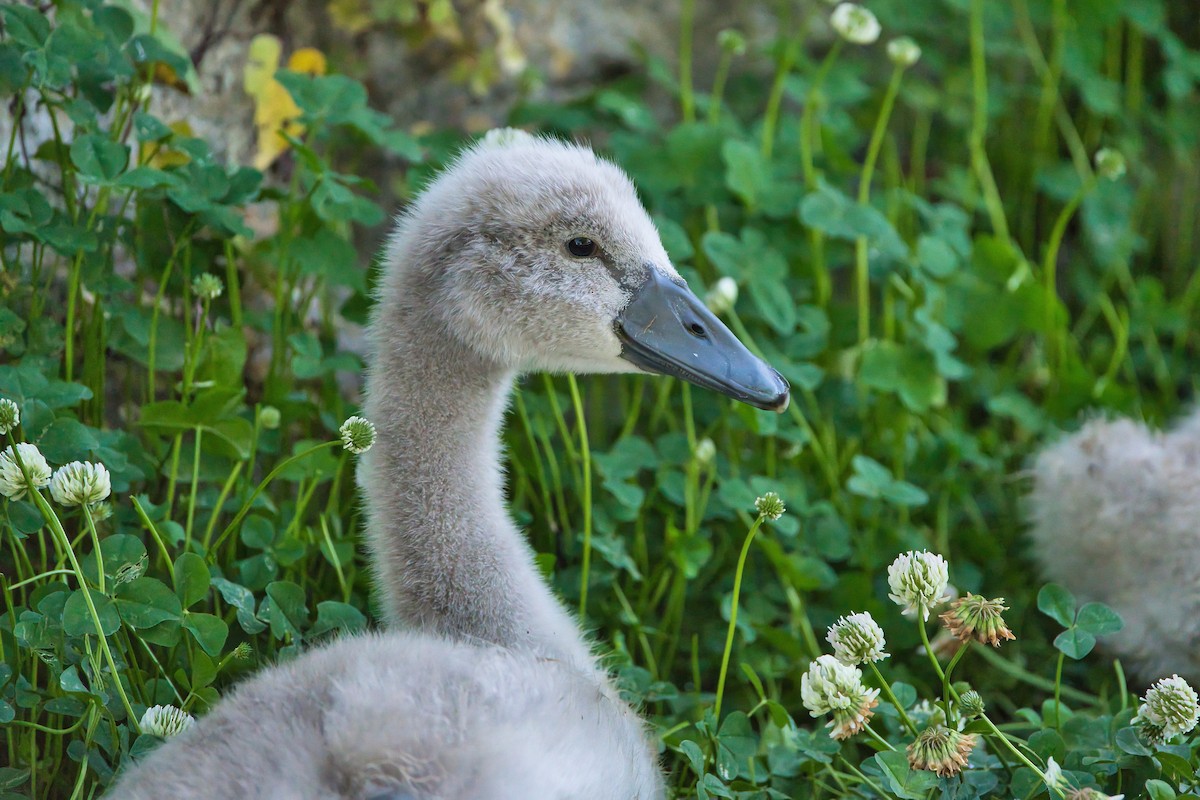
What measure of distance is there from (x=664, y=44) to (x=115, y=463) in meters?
2.15

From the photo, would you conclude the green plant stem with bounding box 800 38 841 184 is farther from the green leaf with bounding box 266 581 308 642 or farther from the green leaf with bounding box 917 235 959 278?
the green leaf with bounding box 266 581 308 642

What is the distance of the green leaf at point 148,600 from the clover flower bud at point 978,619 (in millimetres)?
1148

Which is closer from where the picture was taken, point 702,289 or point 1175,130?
point 702,289

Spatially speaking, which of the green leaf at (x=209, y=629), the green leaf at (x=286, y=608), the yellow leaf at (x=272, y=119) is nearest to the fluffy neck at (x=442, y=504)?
the green leaf at (x=286, y=608)

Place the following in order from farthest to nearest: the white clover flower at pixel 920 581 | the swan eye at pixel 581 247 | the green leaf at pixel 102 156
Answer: the green leaf at pixel 102 156
the swan eye at pixel 581 247
the white clover flower at pixel 920 581

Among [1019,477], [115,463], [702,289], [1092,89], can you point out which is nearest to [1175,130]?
[1092,89]

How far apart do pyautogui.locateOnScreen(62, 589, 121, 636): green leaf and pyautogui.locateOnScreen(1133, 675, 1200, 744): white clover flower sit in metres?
1.53

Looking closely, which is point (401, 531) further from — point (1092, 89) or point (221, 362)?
point (1092, 89)

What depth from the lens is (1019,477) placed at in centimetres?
286

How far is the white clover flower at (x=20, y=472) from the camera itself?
1.74 metres

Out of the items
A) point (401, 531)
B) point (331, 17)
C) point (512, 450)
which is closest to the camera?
point (401, 531)

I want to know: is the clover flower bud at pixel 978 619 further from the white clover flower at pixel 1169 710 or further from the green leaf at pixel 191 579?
the green leaf at pixel 191 579

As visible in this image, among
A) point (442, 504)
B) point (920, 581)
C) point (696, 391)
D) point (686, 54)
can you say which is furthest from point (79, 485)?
point (686, 54)

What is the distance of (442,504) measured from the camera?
6.46 ft
